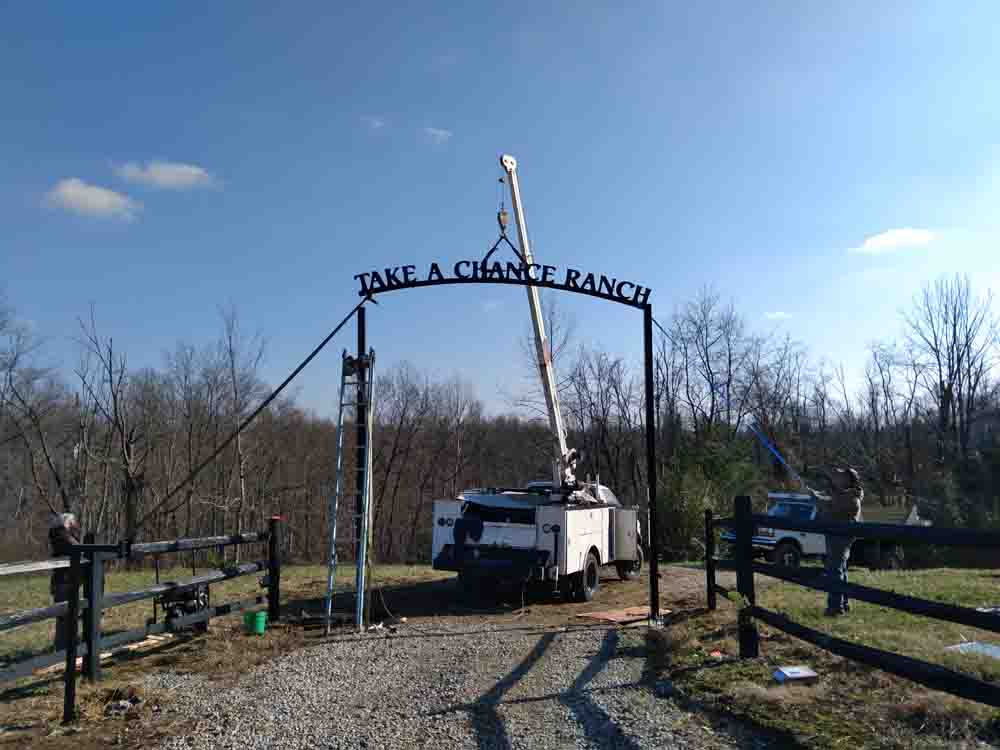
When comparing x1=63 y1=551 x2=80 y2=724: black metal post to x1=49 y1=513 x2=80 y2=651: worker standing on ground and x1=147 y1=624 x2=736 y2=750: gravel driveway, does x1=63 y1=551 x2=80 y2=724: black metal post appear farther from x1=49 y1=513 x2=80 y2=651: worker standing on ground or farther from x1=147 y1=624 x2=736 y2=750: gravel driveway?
x1=49 y1=513 x2=80 y2=651: worker standing on ground

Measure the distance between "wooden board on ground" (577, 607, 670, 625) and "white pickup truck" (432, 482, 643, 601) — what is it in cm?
86

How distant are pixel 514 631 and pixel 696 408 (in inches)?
1259

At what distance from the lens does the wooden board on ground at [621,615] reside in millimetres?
9859

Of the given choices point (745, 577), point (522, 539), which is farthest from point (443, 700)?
point (522, 539)

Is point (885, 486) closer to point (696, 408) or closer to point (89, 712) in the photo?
point (696, 408)

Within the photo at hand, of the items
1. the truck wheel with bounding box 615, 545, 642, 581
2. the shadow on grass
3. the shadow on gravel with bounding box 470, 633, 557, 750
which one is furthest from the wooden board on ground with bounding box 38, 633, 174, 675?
the truck wheel with bounding box 615, 545, 642, 581

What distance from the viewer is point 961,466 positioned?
35.2 m

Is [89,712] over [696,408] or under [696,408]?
under

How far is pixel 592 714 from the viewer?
18.7 ft

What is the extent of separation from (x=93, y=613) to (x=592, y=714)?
412 cm

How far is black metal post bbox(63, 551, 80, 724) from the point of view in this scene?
5707 millimetres

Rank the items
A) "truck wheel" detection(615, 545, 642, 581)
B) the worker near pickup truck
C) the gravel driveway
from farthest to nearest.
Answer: "truck wheel" detection(615, 545, 642, 581) → the worker near pickup truck → the gravel driveway

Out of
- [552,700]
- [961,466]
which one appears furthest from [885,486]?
[552,700]

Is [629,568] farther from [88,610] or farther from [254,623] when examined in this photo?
[88,610]
